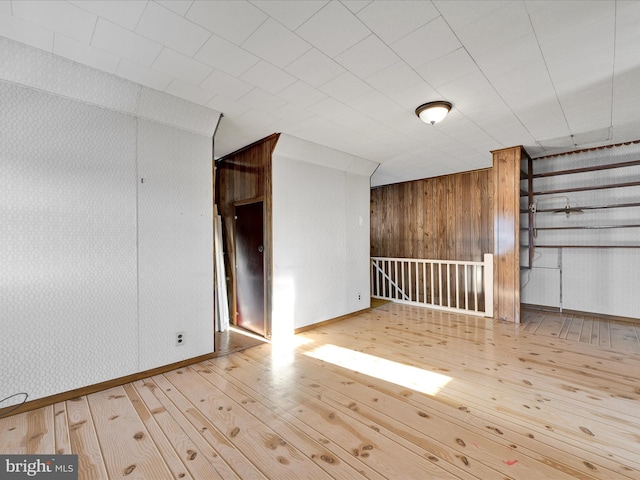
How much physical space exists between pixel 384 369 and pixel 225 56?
3002 mm

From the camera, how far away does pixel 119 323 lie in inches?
101

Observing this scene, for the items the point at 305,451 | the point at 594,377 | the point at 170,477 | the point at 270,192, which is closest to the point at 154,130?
the point at 270,192

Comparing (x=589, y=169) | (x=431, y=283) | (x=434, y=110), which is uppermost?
(x=434, y=110)

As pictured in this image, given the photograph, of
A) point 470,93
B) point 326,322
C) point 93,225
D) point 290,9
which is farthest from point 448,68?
point 326,322

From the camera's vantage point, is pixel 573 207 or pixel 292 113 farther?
pixel 573 207

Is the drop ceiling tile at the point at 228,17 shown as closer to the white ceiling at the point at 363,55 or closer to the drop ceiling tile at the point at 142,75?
the white ceiling at the point at 363,55

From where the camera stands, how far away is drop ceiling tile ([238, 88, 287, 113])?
267 cm

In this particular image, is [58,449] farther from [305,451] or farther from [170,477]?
[305,451]

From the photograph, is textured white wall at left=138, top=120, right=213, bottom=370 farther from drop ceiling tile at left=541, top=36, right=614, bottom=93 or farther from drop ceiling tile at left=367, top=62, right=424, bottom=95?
drop ceiling tile at left=541, top=36, right=614, bottom=93

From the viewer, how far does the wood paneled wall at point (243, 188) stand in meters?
3.87

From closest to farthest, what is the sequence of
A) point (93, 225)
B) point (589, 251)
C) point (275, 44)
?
point (275, 44) → point (93, 225) → point (589, 251)

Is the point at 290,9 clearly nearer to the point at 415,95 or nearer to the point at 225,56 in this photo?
the point at 225,56

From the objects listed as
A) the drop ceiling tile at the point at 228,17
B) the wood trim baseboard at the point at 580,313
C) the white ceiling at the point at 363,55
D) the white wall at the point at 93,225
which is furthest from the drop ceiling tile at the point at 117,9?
the wood trim baseboard at the point at 580,313

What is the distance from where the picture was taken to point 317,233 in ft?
14.4
